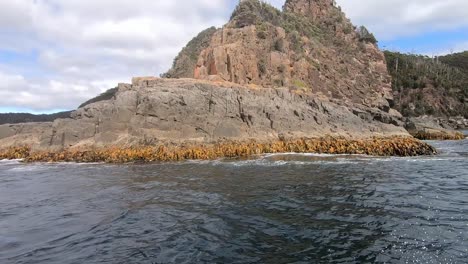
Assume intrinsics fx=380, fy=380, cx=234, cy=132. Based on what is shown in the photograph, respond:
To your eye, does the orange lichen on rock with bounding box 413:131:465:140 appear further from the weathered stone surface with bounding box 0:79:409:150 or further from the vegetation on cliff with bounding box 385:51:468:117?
the vegetation on cliff with bounding box 385:51:468:117

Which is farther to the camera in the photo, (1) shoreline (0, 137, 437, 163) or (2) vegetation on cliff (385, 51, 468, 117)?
(2) vegetation on cliff (385, 51, 468, 117)

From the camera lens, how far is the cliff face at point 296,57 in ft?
129

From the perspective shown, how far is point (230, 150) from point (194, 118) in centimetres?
433

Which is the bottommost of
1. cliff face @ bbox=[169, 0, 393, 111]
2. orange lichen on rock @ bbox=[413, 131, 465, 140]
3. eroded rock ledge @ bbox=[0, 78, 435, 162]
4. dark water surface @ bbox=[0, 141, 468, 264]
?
dark water surface @ bbox=[0, 141, 468, 264]

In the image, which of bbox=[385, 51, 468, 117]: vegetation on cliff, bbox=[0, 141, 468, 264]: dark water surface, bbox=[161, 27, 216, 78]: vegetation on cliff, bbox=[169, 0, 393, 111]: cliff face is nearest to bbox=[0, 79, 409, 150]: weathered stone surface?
bbox=[169, 0, 393, 111]: cliff face

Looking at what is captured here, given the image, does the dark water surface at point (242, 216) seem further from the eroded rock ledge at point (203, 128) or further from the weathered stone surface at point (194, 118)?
the weathered stone surface at point (194, 118)

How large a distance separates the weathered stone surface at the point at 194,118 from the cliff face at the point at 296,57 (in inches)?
272

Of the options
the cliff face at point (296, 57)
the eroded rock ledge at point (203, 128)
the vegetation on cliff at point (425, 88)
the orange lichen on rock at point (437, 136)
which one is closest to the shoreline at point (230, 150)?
the eroded rock ledge at point (203, 128)

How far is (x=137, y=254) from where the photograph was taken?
26.3ft

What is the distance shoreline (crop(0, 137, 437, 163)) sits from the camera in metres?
26.1

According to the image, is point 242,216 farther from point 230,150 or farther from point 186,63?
point 186,63

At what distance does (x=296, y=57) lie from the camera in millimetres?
44406

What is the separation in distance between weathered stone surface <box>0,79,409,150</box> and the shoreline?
897 millimetres

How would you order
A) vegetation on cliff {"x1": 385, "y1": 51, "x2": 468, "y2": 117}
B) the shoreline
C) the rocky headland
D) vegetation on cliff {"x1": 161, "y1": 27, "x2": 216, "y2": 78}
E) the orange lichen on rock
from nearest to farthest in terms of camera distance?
the shoreline < the rocky headland < the orange lichen on rock < vegetation on cliff {"x1": 161, "y1": 27, "x2": 216, "y2": 78} < vegetation on cliff {"x1": 385, "y1": 51, "x2": 468, "y2": 117}
